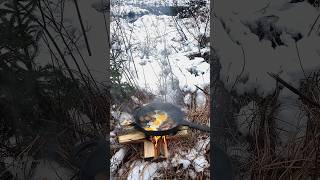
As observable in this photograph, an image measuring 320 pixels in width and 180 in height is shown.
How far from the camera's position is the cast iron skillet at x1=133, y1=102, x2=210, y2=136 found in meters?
2.52

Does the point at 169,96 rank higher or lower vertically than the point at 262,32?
lower

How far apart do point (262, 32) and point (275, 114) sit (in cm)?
46

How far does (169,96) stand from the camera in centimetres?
254

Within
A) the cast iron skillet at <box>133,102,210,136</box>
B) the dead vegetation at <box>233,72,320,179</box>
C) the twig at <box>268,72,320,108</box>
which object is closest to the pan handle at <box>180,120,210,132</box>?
the cast iron skillet at <box>133,102,210,136</box>

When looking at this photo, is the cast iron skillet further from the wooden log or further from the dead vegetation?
the dead vegetation

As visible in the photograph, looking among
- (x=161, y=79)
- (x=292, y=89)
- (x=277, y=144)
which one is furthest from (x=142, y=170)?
(x=292, y=89)

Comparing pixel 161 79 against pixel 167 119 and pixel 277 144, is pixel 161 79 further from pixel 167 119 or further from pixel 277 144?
pixel 277 144

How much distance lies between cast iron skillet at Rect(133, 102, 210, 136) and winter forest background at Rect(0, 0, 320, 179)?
0.03 metres

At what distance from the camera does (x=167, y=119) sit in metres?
2.54

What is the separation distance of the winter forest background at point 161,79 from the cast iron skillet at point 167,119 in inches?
1.4

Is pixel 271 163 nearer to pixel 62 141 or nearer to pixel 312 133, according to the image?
pixel 312 133

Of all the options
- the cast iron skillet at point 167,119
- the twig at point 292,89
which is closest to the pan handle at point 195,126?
the cast iron skillet at point 167,119

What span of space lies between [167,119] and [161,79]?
22 cm

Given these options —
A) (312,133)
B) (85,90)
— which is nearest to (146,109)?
(85,90)
